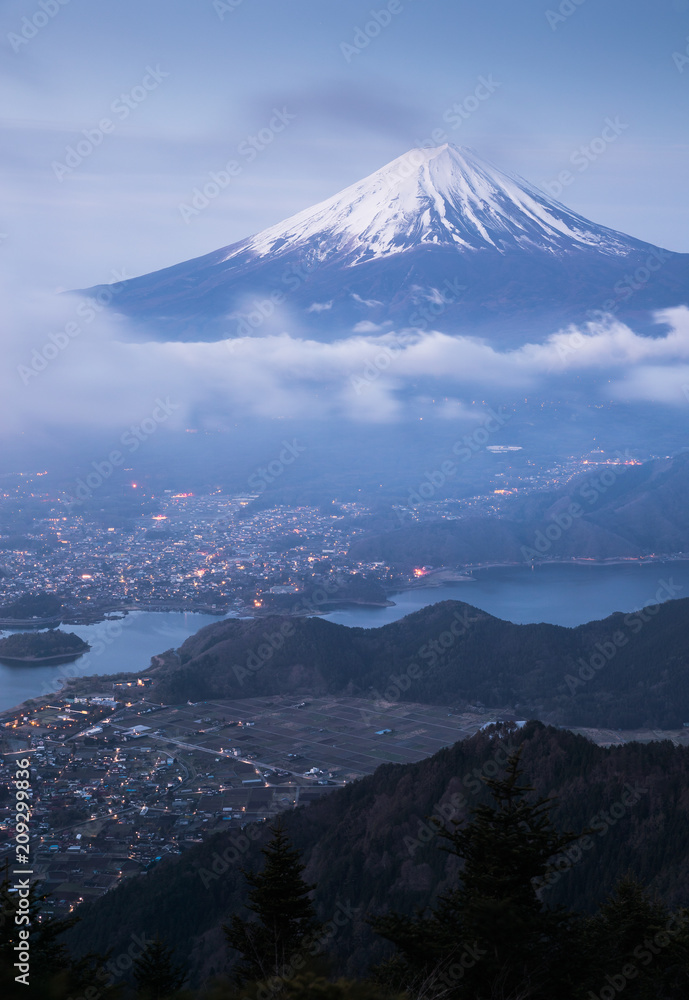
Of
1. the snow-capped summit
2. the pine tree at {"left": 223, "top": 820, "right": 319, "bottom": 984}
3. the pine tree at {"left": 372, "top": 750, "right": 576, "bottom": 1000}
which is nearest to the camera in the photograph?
the pine tree at {"left": 372, "top": 750, "right": 576, "bottom": 1000}

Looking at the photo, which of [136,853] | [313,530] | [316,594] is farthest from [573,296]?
[136,853]

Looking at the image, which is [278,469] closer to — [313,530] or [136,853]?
[313,530]

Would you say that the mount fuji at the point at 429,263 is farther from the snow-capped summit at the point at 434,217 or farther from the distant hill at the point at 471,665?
the distant hill at the point at 471,665

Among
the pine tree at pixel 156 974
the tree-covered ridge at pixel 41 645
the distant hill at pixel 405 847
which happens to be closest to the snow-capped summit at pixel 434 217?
the tree-covered ridge at pixel 41 645

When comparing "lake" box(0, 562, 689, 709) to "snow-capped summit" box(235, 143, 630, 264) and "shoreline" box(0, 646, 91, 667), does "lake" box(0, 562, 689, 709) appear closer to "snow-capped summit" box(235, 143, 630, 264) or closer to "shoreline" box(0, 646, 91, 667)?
"shoreline" box(0, 646, 91, 667)

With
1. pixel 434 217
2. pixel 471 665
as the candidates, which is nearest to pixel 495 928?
pixel 471 665

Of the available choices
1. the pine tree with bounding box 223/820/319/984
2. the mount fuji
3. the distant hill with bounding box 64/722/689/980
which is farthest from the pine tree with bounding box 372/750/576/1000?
the mount fuji
